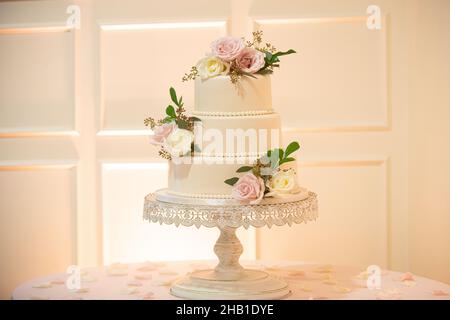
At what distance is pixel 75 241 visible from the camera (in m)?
4.61

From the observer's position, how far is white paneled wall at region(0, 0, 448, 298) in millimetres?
4418

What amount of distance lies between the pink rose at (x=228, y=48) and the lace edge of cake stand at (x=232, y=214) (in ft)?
2.07

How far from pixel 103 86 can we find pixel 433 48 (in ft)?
6.08

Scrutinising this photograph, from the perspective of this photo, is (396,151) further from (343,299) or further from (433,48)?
(343,299)

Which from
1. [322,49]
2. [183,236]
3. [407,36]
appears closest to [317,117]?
[322,49]

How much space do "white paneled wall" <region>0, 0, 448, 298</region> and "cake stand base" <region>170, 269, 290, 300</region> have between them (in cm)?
110

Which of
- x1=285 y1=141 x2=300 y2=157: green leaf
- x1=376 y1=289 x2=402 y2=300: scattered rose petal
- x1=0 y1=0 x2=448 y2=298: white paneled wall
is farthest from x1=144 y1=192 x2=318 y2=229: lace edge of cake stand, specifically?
x1=0 y1=0 x2=448 y2=298: white paneled wall

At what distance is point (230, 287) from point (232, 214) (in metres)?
0.35

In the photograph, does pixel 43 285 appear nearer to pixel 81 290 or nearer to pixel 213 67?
pixel 81 290

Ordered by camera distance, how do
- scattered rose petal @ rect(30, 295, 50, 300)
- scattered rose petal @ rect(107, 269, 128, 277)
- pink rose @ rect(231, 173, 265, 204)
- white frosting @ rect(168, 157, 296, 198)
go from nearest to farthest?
pink rose @ rect(231, 173, 265, 204)
white frosting @ rect(168, 157, 296, 198)
scattered rose petal @ rect(30, 295, 50, 300)
scattered rose petal @ rect(107, 269, 128, 277)

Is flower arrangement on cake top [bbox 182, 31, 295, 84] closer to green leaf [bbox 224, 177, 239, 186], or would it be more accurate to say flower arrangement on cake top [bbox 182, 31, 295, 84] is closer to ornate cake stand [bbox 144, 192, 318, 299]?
green leaf [bbox 224, 177, 239, 186]

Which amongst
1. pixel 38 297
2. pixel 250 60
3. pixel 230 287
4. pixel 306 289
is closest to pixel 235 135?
pixel 250 60

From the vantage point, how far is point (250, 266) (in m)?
3.96
